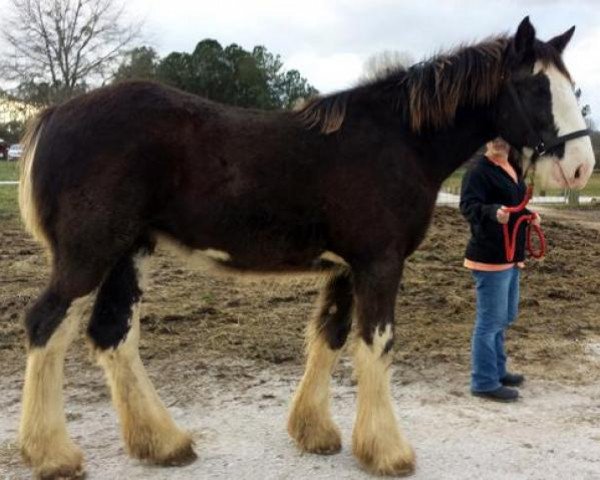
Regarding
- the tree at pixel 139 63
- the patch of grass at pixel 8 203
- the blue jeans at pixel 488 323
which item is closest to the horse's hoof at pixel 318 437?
the blue jeans at pixel 488 323

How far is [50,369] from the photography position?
3.16 m

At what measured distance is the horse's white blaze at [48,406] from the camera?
3.13 m

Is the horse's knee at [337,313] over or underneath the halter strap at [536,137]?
underneath

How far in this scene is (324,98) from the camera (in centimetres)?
343

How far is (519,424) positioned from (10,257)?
667 centimetres

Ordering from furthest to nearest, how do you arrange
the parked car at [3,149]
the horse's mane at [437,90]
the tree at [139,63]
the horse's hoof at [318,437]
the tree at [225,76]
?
the parked car at [3,149], the tree at [225,76], the tree at [139,63], the horse's hoof at [318,437], the horse's mane at [437,90]

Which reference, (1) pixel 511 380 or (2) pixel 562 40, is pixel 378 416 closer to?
(1) pixel 511 380

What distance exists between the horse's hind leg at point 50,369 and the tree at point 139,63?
76.3ft

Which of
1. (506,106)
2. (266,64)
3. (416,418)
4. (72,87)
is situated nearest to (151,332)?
(416,418)

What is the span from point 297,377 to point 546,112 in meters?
2.44

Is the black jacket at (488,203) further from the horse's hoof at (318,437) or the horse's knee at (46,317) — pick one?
the horse's knee at (46,317)

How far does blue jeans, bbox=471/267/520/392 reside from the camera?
4.27 m

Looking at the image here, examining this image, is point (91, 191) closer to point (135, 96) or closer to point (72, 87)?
point (135, 96)

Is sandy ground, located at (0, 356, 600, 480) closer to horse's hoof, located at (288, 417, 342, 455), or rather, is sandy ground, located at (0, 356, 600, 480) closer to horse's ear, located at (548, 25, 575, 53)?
horse's hoof, located at (288, 417, 342, 455)
